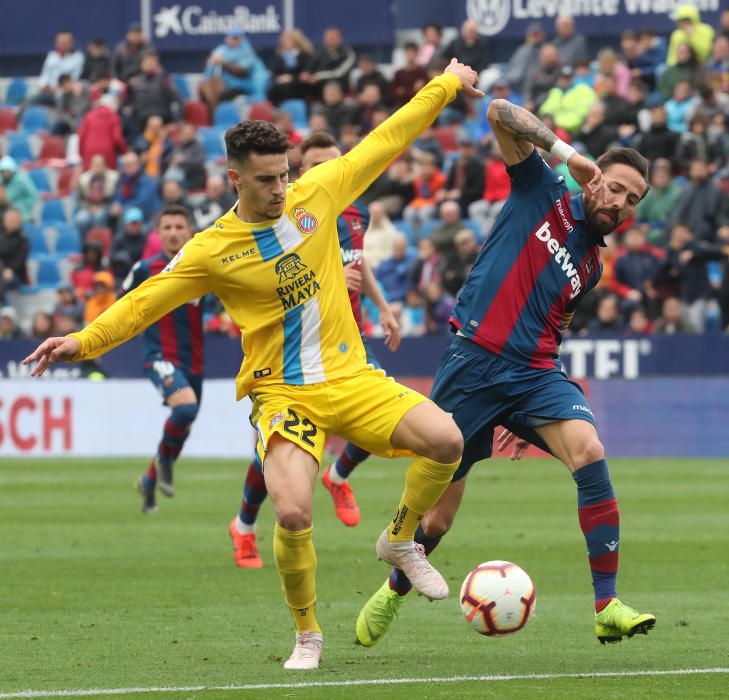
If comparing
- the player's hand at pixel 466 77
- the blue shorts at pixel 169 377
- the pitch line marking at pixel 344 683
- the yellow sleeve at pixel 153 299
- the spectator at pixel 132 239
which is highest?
the player's hand at pixel 466 77

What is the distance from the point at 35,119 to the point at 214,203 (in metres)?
6.55

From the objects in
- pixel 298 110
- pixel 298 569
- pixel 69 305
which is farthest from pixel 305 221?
pixel 298 110

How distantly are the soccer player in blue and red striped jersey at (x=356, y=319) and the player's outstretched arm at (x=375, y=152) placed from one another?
283cm

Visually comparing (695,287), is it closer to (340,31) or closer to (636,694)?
(340,31)

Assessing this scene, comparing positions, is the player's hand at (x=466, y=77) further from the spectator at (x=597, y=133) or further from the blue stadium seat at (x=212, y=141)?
the blue stadium seat at (x=212, y=141)

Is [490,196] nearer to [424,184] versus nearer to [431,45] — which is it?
[424,184]

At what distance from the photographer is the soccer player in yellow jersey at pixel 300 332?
7207 millimetres

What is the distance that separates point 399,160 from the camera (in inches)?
987

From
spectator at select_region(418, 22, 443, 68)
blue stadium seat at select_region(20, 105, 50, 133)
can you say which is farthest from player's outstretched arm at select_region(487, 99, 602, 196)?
blue stadium seat at select_region(20, 105, 50, 133)

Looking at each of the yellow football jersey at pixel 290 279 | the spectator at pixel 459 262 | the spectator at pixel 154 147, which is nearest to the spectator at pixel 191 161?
the spectator at pixel 154 147

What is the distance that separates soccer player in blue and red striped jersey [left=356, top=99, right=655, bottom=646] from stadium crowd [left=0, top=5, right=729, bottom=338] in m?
10.9

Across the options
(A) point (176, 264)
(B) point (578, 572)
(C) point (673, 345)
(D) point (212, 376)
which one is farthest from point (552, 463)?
(A) point (176, 264)

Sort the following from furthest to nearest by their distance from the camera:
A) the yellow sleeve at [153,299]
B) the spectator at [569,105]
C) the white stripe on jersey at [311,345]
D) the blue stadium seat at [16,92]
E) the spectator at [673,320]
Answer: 1. the blue stadium seat at [16,92]
2. the spectator at [569,105]
3. the spectator at [673,320]
4. the white stripe on jersey at [311,345]
5. the yellow sleeve at [153,299]

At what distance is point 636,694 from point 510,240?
2.50 meters
